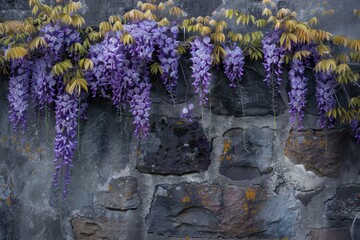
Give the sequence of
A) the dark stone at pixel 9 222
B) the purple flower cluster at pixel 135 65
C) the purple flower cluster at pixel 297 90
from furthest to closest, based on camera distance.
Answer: the dark stone at pixel 9 222 → the purple flower cluster at pixel 297 90 → the purple flower cluster at pixel 135 65

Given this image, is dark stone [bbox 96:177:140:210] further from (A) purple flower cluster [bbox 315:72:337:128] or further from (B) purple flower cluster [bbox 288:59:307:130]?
(A) purple flower cluster [bbox 315:72:337:128]

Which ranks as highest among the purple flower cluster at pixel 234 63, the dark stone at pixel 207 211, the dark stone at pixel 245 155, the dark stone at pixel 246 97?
→ the purple flower cluster at pixel 234 63

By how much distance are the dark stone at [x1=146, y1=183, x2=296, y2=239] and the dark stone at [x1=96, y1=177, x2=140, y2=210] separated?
0.10 metres

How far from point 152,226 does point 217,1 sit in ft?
3.74

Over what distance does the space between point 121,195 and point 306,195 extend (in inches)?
34.7

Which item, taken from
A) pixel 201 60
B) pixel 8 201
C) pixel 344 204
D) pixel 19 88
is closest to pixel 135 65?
pixel 201 60

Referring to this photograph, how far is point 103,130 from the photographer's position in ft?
7.37

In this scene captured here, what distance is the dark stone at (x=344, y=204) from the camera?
2.24 meters

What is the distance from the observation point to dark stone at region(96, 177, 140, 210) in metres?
2.21

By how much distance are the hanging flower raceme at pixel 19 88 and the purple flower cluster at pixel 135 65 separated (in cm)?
30

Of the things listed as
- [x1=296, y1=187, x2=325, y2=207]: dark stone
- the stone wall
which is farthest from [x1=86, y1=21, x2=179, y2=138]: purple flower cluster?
[x1=296, y1=187, x2=325, y2=207]: dark stone

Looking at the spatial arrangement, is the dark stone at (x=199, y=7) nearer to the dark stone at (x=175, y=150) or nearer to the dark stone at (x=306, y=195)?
the dark stone at (x=175, y=150)

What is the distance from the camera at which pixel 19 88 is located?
2.15 meters

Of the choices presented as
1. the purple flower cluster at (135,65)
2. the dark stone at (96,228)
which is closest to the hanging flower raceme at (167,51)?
the purple flower cluster at (135,65)
